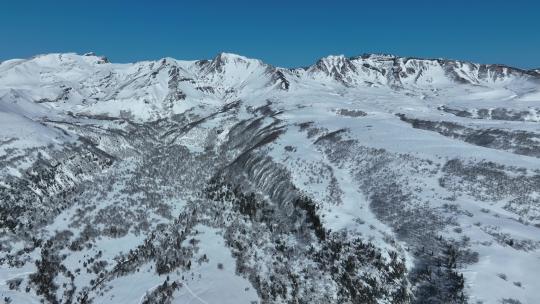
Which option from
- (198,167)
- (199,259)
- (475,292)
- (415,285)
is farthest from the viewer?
(198,167)

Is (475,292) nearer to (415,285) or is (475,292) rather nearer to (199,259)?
(415,285)

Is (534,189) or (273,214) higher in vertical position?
(534,189)

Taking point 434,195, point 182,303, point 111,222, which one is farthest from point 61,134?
point 434,195

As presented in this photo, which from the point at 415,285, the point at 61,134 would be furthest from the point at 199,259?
the point at 61,134

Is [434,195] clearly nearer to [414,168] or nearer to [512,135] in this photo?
[414,168]

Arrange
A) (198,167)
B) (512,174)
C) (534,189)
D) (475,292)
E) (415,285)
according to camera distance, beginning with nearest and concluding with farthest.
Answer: (475,292)
(415,285)
(534,189)
(512,174)
(198,167)

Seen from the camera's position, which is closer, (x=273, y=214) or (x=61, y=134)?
(x=273, y=214)

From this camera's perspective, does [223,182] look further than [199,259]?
Yes

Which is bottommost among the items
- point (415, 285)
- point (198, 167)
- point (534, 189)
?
point (198, 167)

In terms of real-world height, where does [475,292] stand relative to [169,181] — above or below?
above
